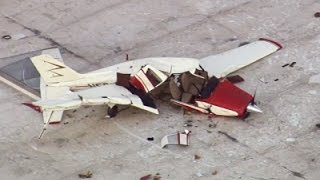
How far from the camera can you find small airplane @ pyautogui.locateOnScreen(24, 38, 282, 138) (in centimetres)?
956

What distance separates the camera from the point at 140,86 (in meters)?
9.87

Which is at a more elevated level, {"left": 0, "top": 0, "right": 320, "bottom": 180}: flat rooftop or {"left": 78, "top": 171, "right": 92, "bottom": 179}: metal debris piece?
{"left": 0, "top": 0, "right": 320, "bottom": 180}: flat rooftop

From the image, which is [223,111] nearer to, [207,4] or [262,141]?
[262,141]

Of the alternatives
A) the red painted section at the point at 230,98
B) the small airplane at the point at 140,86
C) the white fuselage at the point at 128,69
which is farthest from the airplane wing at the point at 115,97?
the red painted section at the point at 230,98

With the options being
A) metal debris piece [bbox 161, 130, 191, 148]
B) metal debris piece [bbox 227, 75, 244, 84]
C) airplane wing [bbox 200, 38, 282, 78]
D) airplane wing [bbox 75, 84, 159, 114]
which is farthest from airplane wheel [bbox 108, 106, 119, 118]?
metal debris piece [bbox 227, 75, 244, 84]

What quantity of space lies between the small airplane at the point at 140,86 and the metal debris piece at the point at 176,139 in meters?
0.48

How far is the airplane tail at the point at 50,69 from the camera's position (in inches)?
389

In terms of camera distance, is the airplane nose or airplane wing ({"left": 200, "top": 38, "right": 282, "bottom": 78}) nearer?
the airplane nose

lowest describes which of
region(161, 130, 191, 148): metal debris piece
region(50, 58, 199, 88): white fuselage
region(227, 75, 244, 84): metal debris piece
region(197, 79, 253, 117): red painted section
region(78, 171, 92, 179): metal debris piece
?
region(78, 171, 92, 179): metal debris piece

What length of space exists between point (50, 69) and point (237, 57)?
2586mm

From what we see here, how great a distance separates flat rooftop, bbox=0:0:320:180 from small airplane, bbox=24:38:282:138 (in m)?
0.19

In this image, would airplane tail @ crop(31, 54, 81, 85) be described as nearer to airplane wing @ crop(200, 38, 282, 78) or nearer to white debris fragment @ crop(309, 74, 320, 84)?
airplane wing @ crop(200, 38, 282, 78)

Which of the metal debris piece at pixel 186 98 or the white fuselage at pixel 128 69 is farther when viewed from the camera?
the white fuselage at pixel 128 69

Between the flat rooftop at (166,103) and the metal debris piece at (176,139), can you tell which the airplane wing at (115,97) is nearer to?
the flat rooftop at (166,103)
